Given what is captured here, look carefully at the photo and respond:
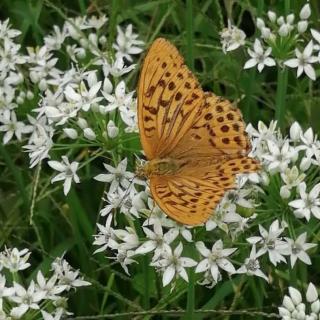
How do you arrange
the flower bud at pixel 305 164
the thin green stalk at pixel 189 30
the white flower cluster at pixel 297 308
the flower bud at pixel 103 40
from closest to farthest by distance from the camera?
the white flower cluster at pixel 297 308
the flower bud at pixel 305 164
the thin green stalk at pixel 189 30
the flower bud at pixel 103 40

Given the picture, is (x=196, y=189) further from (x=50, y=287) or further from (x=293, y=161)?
(x=50, y=287)

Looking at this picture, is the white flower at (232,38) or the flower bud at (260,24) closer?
the flower bud at (260,24)

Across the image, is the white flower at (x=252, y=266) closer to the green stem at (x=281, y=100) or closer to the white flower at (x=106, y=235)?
the white flower at (x=106, y=235)

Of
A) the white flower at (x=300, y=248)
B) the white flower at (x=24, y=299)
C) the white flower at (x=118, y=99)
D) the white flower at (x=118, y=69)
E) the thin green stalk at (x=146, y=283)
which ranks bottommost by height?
the thin green stalk at (x=146, y=283)

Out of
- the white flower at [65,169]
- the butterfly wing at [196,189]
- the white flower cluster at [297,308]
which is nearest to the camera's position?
the butterfly wing at [196,189]

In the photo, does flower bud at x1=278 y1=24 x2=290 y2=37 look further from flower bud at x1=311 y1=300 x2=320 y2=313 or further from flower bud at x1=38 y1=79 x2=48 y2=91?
flower bud at x1=311 y1=300 x2=320 y2=313

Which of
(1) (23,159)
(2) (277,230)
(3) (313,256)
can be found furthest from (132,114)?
(1) (23,159)

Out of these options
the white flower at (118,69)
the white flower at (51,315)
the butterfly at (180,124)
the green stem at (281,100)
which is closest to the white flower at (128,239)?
the butterfly at (180,124)

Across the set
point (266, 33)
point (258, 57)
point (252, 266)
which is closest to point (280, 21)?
point (266, 33)
